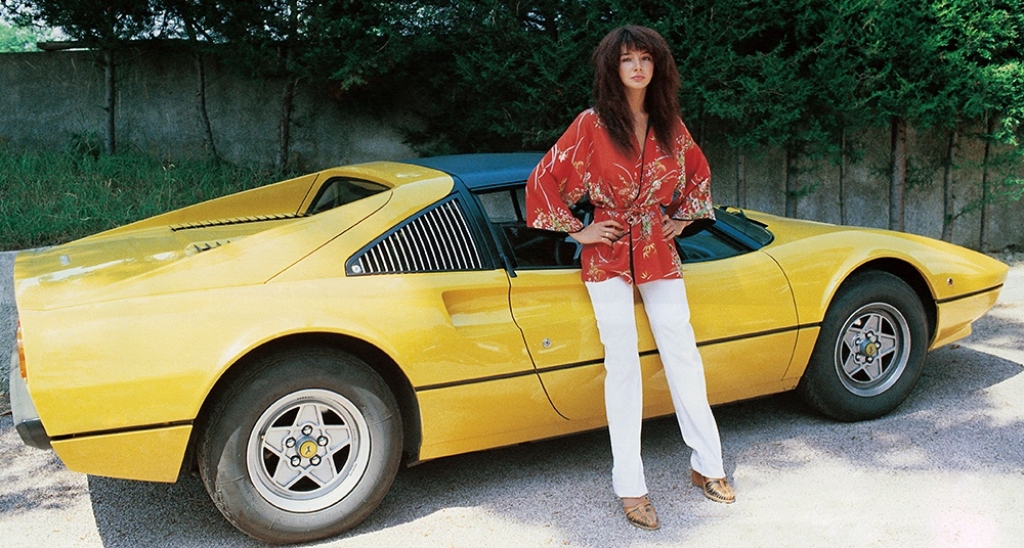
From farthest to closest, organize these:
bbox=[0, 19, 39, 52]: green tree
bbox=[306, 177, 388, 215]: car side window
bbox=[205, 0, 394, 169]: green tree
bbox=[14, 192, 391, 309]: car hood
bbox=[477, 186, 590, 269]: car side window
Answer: bbox=[0, 19, 39, 52]: green tree, bbox=[205, 0, 394, 169]: green tree, bbox=[306, 177, 388, 215]: car side window, bbox=[477, 186, 590, 269]: car side window, bbox=[14, 192, 391, 309]: car hood

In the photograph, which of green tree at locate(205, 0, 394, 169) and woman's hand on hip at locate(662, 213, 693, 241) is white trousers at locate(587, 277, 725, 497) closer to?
woman's hand on hip at locate(662, 213, 693, 241)

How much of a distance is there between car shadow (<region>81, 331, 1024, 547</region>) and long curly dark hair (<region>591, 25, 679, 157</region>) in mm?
1374

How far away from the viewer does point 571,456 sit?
3.91m

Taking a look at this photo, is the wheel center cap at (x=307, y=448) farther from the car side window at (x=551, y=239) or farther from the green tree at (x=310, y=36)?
the green tree at (x=310, y=36)

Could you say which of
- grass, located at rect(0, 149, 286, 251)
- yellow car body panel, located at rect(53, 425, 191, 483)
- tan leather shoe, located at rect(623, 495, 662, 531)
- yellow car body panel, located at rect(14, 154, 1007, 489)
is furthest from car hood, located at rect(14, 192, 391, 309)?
grass, located at rect(0, 149, 286, 251)

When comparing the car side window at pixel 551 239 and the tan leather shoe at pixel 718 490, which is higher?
the car side window at pixel 551 239

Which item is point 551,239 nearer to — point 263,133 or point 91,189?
point 91,189

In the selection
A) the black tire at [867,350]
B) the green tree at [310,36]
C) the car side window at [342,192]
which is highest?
the green tree at [310,36]

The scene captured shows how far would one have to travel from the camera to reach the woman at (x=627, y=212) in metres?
3.26

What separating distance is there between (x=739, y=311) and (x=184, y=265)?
2184mm

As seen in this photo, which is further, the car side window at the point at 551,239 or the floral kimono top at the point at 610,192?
the car side window at the point at 551,239

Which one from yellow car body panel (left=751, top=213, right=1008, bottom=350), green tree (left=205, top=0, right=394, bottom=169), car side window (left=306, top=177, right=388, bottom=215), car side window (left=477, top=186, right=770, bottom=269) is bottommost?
yellow car body panel (left=751, top=213, right=1008, bottom=350)

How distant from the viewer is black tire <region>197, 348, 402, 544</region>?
300 centimetres

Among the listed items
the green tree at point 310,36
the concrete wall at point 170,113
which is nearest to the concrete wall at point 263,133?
the concrete wall at point 170,113
